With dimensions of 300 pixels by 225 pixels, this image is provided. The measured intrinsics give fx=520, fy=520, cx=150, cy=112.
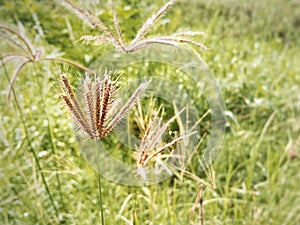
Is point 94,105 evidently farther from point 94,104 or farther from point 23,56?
point 23,56

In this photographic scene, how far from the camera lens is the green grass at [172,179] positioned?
1.26m

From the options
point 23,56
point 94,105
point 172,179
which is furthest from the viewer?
point 172,179

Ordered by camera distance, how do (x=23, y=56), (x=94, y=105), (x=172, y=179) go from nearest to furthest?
(x=94, y=105), (x=23, y=56), (x=172, y=179)

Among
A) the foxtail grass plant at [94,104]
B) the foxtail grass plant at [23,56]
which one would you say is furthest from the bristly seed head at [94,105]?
the foxtail grass plant at [23,56]

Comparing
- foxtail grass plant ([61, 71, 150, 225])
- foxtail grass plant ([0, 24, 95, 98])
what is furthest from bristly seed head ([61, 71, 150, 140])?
foxtail grass plant ([0, 24, 95, 98])

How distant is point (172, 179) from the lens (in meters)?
1.85

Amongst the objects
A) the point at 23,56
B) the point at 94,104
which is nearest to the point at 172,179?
the point at 23,56

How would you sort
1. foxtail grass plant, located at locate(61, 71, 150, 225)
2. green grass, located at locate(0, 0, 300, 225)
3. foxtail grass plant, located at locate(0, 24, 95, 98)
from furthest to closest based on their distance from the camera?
green grass, located at locate(0, 0, 300, 225)
foxtail grass plant, located at locate(0, 24, 95, 98)
foxtail grass plant, located at locate(61, 71, 150, 225)

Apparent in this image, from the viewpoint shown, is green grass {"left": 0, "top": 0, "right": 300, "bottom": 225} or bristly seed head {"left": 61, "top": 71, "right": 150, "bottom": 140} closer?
bristly seed head {"left": 61, "top": 71, "right": 150, "bottom": 140}

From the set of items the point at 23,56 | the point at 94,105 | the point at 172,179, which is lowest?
the point at 172,179

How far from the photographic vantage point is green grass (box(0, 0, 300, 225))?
1.26 meters

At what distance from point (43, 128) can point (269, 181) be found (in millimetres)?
984

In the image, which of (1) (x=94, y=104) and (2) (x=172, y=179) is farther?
(2) (x=172, y=179)

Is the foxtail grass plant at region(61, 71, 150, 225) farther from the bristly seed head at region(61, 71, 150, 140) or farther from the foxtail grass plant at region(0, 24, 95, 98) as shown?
the foxtail grass plant at region(0, 24, 95, 98)
